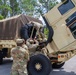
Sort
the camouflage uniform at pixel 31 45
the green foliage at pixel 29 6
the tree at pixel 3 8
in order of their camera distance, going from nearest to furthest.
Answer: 1. the camouflage uniform at pixel 31 45
2. the tree at pixel 3 8
3. the green foliage at pixel 29 6

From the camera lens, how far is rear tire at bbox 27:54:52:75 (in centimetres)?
1048

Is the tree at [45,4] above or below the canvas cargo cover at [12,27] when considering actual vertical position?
above

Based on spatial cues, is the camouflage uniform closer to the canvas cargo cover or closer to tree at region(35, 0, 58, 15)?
the canvas cargo cover

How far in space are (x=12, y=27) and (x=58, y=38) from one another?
2.97m

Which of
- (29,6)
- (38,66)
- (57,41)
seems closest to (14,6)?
(29,6)

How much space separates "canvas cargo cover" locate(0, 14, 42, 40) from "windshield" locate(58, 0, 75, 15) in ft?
8.43

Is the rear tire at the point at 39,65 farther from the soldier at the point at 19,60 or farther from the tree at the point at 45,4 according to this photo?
the tree at the point at 45,4

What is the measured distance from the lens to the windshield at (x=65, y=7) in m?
10.8

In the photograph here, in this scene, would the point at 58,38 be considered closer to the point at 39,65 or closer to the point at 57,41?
the point at 57,41

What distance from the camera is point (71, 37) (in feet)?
34.8

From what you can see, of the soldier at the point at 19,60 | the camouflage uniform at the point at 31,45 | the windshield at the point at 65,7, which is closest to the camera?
the soldier at the point at 19,60

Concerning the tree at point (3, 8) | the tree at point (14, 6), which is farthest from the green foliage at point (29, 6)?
the tree at point (3, 8)

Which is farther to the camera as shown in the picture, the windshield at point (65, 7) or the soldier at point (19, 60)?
the windshield at point (65, 7)

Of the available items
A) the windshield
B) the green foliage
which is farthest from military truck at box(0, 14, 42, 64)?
the green foliage
